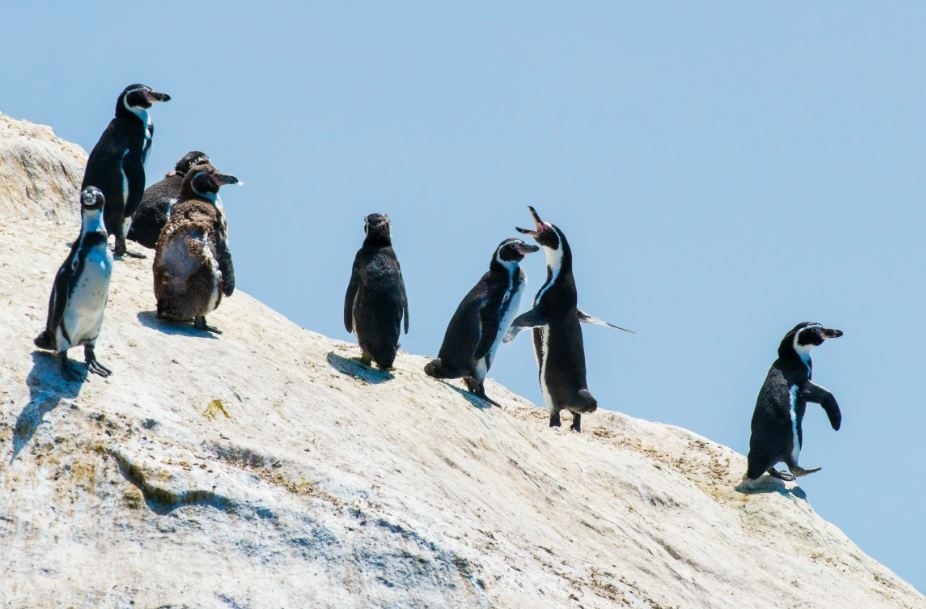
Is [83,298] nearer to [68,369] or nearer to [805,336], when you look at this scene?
[68,369]

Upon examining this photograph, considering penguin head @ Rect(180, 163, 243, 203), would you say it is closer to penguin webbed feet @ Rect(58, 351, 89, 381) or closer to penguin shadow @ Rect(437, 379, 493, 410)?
penguin shadow @ Rect(437, 379, 493, 410)

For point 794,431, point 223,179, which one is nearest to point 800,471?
point 794,431

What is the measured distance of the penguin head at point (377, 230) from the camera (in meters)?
15.5

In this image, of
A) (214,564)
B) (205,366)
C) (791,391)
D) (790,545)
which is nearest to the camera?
(214,564)

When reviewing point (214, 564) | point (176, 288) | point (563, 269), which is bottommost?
point (214, 564)

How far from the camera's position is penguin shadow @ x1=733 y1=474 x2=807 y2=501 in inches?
667

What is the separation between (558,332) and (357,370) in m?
4.86

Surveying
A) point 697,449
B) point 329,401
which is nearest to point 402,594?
point 329,401

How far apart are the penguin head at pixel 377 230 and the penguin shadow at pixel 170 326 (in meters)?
2.74

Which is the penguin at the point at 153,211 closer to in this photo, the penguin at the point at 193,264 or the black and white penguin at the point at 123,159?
the black and white penguin at the point at 123,159

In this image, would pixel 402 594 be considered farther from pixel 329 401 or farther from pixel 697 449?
pixel 697 449

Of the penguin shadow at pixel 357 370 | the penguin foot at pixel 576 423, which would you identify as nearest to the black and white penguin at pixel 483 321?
the penguin shadow at pixel 357 370

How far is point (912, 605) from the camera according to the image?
51.1 feet

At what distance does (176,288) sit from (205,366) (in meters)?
1.33
